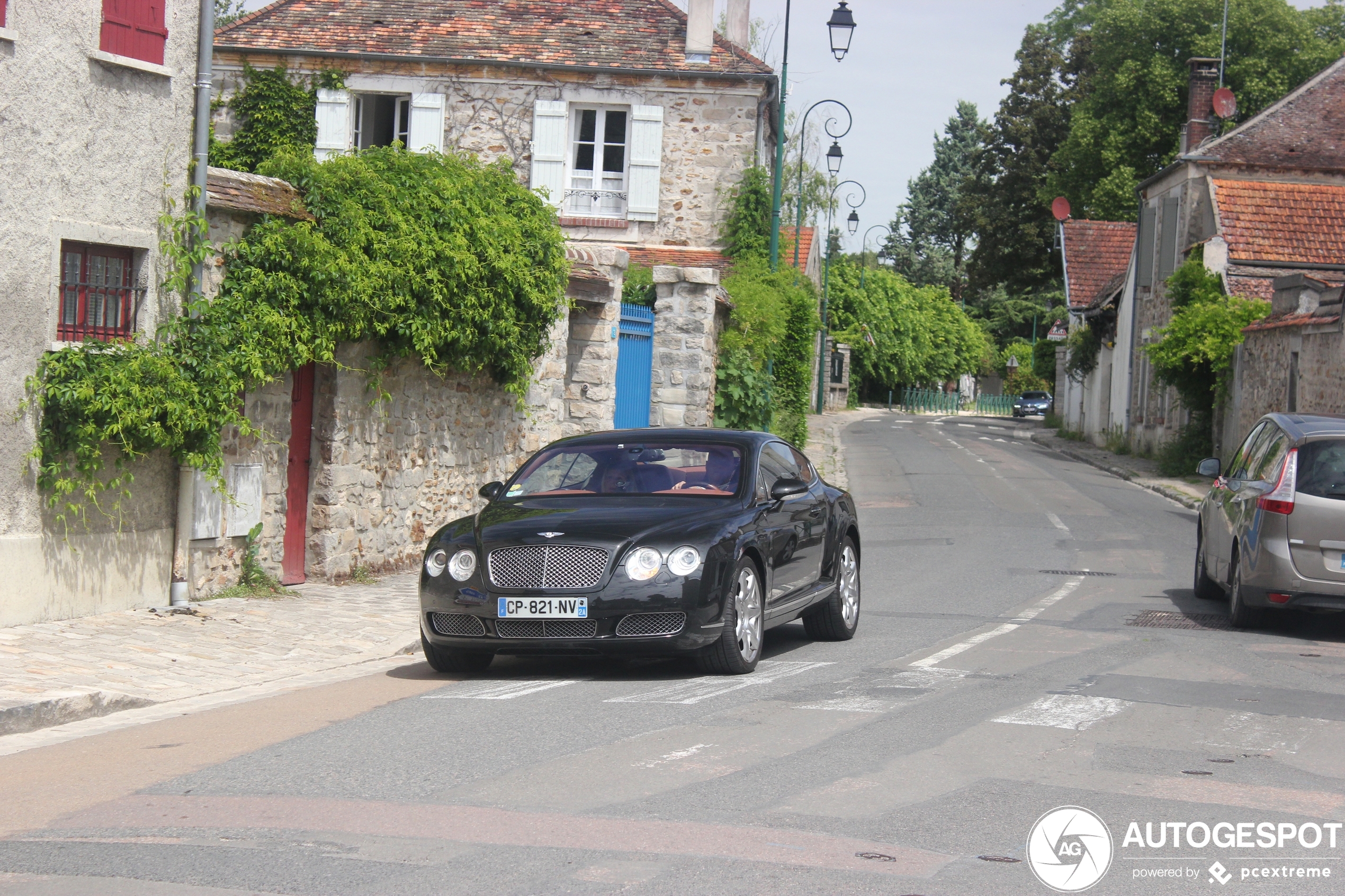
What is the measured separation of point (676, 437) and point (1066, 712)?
3.46m

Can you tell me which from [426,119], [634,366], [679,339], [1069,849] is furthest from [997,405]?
[1069,849]

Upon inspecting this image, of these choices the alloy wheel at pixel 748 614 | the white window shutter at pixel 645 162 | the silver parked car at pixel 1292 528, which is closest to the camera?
the alloy wheel at pixel 748 614

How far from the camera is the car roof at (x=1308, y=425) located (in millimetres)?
11477

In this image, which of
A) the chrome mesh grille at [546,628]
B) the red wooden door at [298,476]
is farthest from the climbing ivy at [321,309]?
the chrome mesh grille at [546,628]

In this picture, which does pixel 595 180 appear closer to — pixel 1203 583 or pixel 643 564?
pixel 1203 583

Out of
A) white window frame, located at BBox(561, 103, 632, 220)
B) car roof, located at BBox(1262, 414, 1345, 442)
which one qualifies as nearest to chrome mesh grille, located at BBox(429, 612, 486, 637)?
car roof, located at BBox(1262, 414, 1345, 442)

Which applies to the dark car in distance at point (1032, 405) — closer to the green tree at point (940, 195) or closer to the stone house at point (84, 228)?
the green tree at point (940, 195)

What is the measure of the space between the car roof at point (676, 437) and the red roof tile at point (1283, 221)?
1031 inches

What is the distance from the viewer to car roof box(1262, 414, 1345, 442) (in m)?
11.5

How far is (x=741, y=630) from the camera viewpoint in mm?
8891

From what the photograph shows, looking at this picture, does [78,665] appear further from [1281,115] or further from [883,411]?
[883,411]

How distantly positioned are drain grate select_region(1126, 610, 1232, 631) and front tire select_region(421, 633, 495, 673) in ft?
18.5

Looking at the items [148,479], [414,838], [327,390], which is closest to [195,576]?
[148,479]

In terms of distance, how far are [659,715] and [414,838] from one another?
2.45 metres
